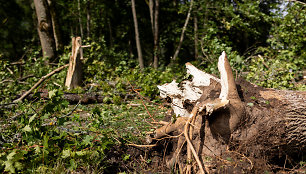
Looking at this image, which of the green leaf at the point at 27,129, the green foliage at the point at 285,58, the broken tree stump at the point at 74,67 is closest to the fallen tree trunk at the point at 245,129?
the green leaf at the point at 27,129

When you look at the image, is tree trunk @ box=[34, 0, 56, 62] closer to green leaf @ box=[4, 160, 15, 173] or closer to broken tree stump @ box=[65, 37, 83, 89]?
broken tree stump @ box=[65, 37, 83, 89]

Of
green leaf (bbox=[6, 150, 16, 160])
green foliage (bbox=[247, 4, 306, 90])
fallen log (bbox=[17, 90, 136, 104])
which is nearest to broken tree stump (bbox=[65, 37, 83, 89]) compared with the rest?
fallen log (bbox=[17, 90, 136, 104])

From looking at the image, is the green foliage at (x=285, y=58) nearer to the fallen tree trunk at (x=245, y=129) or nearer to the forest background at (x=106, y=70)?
the forest background at (x=106, y=70)

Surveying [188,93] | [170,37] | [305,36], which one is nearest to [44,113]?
[188,93]

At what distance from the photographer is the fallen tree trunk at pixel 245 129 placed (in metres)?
2.20

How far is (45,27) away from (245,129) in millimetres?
7273

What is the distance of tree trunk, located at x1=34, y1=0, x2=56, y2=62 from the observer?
7266mm

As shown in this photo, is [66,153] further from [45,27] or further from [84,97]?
[45,27]

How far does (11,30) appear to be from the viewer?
18.3 metres

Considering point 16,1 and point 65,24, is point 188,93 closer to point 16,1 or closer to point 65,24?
point 65,24

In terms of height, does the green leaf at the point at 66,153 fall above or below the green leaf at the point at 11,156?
below

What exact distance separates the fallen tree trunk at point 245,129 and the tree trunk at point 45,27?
252 inches

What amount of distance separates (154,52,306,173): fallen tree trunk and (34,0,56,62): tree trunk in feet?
21.0

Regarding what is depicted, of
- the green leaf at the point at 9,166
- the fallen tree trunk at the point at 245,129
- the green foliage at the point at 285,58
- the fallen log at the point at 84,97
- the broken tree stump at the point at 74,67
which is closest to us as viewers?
the green leaf at the point at 9,166
